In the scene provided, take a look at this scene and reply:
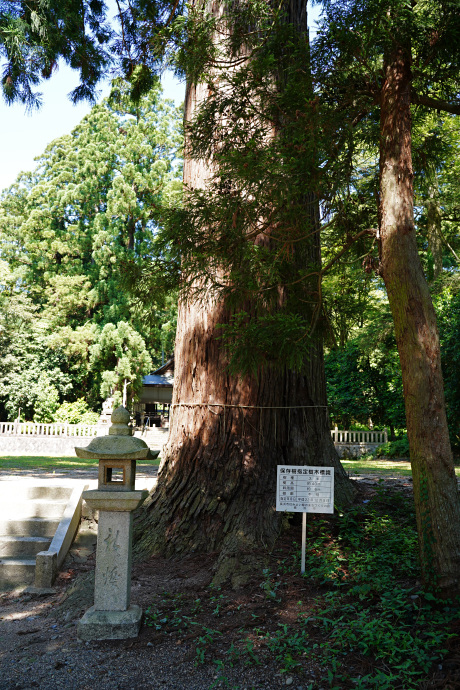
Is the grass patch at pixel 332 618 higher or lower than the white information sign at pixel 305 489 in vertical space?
lower

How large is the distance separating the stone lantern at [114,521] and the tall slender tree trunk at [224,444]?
1.11 m

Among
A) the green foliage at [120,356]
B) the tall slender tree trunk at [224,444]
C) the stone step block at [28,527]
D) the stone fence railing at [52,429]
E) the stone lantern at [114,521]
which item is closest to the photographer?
the stone lantern at [114,521]

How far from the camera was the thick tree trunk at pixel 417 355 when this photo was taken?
11.9ft

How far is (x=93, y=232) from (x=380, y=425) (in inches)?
662

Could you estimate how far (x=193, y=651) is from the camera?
3.48 m

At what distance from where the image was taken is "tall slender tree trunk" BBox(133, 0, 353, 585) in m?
5.14

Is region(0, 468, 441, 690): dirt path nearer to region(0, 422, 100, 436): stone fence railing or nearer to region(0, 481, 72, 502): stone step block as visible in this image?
region(0, 481, 72, 502): stone step block

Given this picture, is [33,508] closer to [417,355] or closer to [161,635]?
[161,635]

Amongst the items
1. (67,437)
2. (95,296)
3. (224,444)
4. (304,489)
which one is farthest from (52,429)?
(304,489)

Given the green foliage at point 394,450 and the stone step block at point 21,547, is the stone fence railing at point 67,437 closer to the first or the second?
the green foliage at point 394,450

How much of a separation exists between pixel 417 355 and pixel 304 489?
5.54ft

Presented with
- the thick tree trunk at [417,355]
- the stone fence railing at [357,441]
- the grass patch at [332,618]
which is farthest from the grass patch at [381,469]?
the thick tree trunk at [417,355]

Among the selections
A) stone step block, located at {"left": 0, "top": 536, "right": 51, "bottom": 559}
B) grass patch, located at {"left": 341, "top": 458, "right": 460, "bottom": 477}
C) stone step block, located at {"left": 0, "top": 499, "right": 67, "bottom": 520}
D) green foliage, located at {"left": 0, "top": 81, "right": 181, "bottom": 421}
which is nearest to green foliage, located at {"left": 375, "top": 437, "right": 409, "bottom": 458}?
grass patch, located at {"left": 341, "top": 458, "right": 460, "bottom": 477}

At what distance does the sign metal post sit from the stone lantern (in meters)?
1.34
